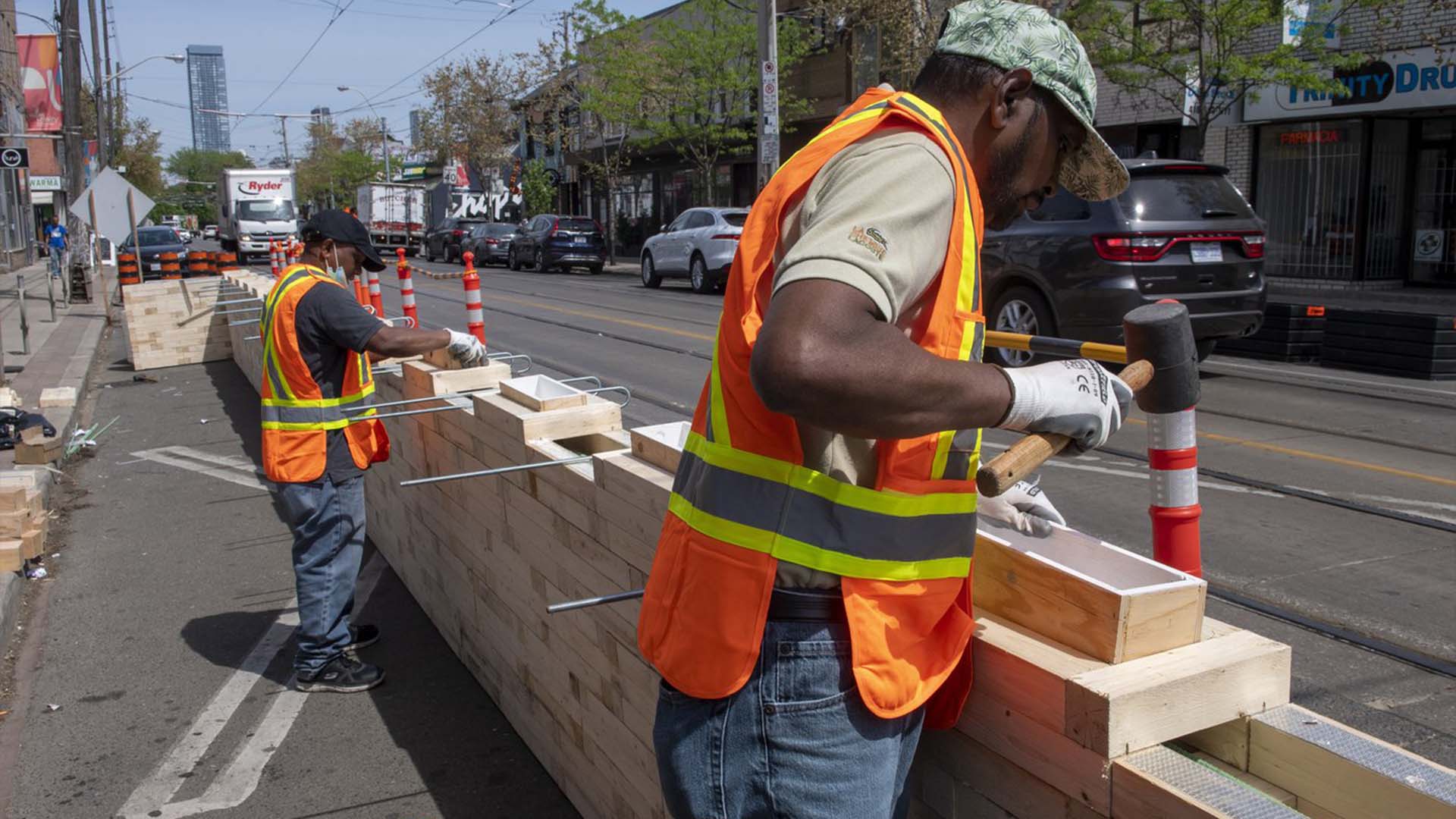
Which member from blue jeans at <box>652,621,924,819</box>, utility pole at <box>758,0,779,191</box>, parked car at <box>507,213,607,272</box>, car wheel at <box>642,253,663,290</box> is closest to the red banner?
parked car at <box>507,213,607,272</box>

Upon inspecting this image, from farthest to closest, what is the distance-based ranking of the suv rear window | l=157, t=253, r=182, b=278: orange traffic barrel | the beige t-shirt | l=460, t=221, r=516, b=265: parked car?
1. l=460, t=221, r=516, b=265: parked car
2. l=157, t=253, r=182, b=278: orange traffic barrel
3. the suv rear window
4. the beige t-shirt

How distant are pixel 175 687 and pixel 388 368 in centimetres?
207

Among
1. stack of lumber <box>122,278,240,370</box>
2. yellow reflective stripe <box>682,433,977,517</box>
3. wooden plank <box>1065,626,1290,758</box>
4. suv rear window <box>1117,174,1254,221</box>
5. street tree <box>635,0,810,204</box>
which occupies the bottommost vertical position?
stack of lumber <box>122,278,240,370</box>

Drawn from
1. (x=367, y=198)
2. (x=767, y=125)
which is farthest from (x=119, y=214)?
(x=367, y=198)

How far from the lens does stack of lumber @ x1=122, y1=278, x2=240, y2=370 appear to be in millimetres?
16297

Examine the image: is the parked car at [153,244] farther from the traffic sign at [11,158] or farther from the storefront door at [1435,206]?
the storefront door at [1435,206]

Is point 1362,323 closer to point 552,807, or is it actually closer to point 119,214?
point 552,807

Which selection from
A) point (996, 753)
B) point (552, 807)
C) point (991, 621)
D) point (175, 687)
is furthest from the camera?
point (175, 687)

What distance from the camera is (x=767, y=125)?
23.2 meters

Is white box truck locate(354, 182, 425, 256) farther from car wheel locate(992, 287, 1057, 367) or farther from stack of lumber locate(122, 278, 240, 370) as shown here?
car wheel locate(992, 287, 1057, 367)

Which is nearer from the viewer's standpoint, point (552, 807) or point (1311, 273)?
point (552, 807)

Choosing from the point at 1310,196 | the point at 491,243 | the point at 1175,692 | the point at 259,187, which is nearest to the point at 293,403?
the point at 1175,692

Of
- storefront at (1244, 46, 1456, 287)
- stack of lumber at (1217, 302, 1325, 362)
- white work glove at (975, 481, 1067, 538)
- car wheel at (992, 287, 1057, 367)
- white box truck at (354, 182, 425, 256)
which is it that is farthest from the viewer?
white box truck at (354, 182, 425, 256)

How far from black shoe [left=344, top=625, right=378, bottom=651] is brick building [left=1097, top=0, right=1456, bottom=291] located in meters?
16.0
